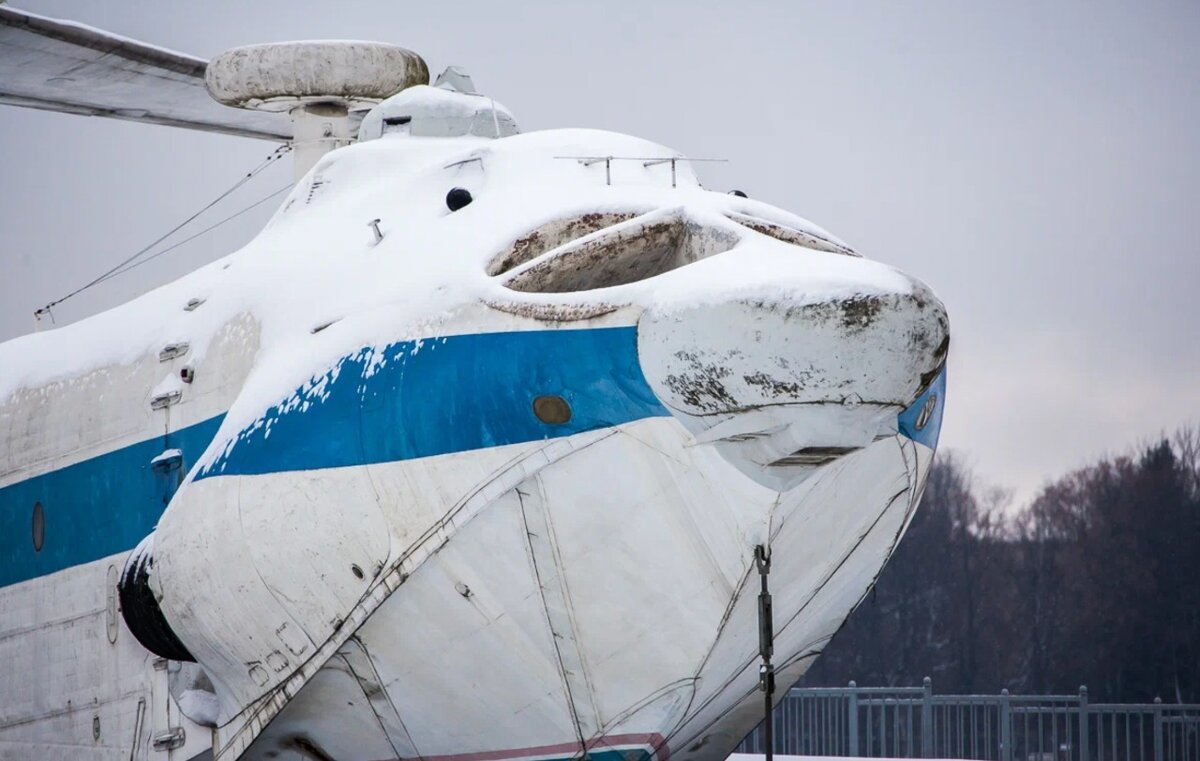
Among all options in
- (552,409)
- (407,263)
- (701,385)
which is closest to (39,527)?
(407,263)

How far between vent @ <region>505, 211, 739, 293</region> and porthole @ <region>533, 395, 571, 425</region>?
2.20 feet

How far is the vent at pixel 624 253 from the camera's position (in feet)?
→ 35.0

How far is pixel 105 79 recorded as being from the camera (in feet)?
65.9

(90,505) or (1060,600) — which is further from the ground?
(90,505)

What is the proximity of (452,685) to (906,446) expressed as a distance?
2855 millimetres

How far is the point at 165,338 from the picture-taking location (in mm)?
13078

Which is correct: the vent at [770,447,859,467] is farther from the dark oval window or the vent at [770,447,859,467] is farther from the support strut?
the dark oval window

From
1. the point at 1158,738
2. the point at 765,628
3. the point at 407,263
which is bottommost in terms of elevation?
the point at 1158,738

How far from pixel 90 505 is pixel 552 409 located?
4309 millimetres

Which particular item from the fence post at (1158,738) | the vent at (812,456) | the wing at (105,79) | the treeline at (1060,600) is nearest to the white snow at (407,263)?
the vent at (812,456)

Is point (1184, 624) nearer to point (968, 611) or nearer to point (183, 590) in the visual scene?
point (968, 611)

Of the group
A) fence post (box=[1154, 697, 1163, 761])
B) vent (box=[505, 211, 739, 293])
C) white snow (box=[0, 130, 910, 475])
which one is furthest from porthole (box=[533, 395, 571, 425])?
fence post (box=[1154, 697, 1163, 761])

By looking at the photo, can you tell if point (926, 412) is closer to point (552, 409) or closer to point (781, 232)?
point (781, 232)

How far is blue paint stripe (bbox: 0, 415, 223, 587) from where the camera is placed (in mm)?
12570
